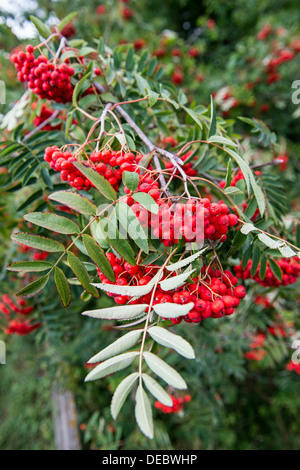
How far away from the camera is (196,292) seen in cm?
79

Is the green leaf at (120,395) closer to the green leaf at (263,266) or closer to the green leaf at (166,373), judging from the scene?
the green leaf at (166,373)

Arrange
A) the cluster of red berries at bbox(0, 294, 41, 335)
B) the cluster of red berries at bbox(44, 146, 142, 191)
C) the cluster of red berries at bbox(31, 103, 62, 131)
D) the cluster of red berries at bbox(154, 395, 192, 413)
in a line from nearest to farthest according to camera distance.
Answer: the cluster of red berries at bbox(44, 146, 142, 191) < the cluster of red berries at bbox(31, 103, 62, 131) < the cluster of red berries at bbox(0, 294, 41, 335) < the cluster of red berries at bbox(154, 395, 192, 413)

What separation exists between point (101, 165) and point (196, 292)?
413mm

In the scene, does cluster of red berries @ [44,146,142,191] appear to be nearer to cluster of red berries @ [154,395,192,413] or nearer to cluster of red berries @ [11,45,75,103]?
cluster of red berries @ [11,45,75,103]

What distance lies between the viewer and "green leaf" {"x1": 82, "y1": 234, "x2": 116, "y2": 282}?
32.5 inches

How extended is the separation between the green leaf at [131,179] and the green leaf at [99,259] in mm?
182

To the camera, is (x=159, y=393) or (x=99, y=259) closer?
(x=159, y=393)

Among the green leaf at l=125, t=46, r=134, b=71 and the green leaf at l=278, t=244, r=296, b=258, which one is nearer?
the green leaf at l=278, t=244, r=296, b=258

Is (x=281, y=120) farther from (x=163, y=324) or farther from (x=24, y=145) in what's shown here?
(x=163, y=324)

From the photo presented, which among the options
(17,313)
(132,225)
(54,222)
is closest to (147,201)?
(132,225)

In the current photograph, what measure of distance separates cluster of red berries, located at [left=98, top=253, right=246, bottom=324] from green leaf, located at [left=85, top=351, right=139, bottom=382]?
0.14m

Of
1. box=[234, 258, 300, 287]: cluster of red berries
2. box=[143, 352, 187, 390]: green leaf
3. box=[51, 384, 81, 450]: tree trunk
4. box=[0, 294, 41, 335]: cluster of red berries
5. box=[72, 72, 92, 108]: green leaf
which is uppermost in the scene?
box=[72, 72, 92, 108]: green leaf

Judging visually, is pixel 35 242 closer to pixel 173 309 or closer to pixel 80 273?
pixel 80 273

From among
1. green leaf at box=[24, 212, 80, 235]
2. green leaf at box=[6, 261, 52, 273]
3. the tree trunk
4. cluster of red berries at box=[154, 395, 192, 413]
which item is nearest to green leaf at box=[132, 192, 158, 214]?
green leaf at box=[24, 212, 80, 235]
